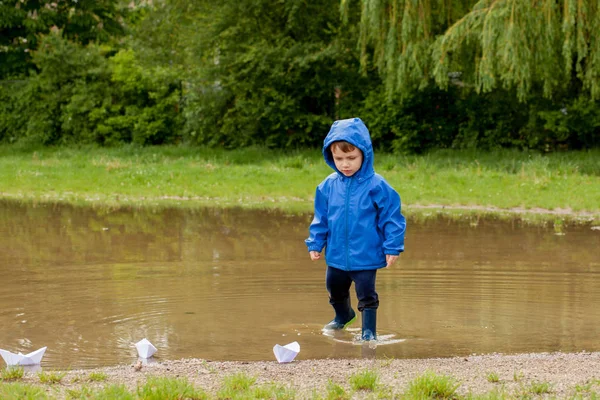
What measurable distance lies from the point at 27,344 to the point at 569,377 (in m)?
3.46

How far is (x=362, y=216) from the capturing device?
6.57m

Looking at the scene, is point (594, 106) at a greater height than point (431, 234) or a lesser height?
greater

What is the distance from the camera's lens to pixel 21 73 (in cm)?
3158

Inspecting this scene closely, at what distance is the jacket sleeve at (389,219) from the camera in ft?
21.2

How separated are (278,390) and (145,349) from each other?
1.55 metres

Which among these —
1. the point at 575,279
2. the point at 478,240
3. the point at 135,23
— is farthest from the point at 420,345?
the point at 135,23

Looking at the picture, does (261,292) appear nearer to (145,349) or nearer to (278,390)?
(145,349)

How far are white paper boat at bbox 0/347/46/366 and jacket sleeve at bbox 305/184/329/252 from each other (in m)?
1.98

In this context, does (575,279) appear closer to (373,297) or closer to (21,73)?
(373,297)

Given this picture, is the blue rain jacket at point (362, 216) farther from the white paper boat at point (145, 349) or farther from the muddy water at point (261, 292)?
the white paper boat at point (145, 349)

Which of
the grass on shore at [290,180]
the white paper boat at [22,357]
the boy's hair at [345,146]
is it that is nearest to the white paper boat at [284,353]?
the white paper boat at [22,357]

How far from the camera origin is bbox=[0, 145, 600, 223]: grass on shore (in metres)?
16.7

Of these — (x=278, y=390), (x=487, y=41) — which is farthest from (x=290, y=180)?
(x=278, y=390)

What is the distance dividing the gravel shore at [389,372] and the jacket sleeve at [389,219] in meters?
0.92
